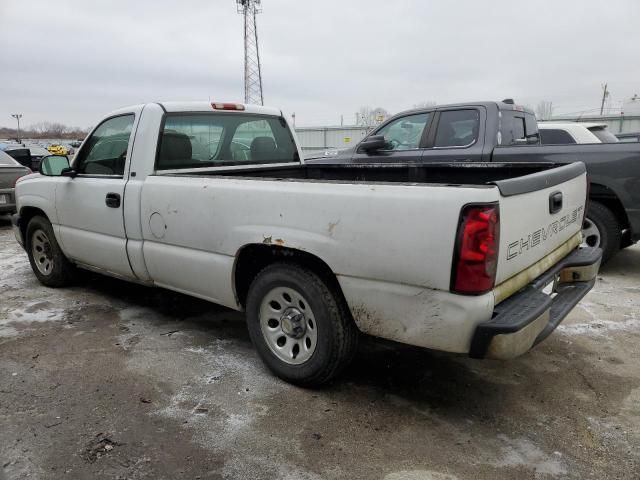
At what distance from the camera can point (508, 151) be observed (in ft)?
18.3

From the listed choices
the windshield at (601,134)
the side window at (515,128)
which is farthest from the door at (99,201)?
the windshield at (601,134)

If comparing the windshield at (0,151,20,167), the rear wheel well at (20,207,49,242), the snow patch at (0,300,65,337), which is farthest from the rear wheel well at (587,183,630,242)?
the windshield at (0,151,20,167)

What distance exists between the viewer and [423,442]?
8.39 feet

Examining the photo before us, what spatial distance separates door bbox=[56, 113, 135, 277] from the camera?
4.00m

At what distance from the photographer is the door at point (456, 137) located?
5789 mm

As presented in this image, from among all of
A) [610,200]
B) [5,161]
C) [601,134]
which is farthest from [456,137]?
[5,161]

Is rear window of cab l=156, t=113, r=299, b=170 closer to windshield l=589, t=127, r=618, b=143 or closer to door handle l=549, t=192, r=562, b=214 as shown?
door handle l=549, t=192, r=562, b=214

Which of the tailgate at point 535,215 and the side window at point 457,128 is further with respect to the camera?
the side window at point 457,128

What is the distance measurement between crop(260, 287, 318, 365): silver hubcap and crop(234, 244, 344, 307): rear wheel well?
7.3 inches

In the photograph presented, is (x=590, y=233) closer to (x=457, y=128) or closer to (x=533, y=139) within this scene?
(x=533, y=139)

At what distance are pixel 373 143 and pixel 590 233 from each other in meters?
2.75

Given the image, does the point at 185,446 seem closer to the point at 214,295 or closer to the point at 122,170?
the point at 214,295

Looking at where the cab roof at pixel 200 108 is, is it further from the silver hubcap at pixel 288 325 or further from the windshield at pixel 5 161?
the windshield at pixel 5 161

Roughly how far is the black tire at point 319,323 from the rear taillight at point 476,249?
74 centimetres
